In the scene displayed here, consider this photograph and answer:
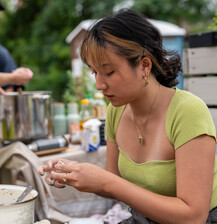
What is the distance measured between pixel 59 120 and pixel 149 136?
1268 millimetres

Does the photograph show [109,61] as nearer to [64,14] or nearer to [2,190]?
[2,190]

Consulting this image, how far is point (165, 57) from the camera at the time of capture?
134cm

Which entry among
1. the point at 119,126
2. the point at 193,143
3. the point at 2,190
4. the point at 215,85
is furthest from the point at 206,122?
the point at 215,85

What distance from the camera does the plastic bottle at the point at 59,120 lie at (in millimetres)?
2451

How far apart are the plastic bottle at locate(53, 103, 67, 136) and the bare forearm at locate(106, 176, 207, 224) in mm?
1437

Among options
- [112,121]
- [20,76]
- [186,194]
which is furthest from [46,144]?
[186,194]

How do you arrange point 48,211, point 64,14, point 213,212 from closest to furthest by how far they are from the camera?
point 213,212
point 48,211
point 64,14

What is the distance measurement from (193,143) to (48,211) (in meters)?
1.02

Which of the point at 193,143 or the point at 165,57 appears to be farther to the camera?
the point at 165,57

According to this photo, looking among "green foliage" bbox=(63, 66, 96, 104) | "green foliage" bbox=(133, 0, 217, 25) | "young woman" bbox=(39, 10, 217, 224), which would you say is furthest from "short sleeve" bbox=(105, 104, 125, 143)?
"green foliage" bbox=(133, 0, 217, 25)

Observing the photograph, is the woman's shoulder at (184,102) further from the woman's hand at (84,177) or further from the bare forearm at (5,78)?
the bare forearm at (5,78)

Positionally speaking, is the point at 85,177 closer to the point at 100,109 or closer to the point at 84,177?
the point at 84,177

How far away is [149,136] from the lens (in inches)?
51.2

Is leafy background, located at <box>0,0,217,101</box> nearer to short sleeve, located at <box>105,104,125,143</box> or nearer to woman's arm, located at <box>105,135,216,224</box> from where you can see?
short sleeve, located at <box>105,104,125,143</box>
